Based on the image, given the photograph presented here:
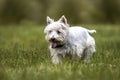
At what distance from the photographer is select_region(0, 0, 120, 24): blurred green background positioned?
129ft

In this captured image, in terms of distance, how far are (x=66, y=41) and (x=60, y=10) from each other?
28.0m

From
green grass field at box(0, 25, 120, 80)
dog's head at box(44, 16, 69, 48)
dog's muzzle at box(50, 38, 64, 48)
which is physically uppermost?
dog's head at box(44, 16, 69, 48)

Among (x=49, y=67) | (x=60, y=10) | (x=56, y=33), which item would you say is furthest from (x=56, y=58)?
(x=60, y=10)

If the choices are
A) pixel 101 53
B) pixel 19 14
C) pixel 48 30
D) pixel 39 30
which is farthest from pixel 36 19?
pixel 48 30

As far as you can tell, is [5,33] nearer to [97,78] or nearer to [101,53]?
[101,53]

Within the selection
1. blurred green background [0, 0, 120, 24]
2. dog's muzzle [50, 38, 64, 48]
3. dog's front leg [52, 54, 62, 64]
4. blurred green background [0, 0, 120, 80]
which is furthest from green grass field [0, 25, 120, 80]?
blurred green background [0, 0, 120, 24]

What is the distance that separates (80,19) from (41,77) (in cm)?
3010

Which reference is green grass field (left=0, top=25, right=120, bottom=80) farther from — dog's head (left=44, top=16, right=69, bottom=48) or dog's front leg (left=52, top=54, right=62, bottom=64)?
dog's head (left=44, top=16, right=69, bottom=48)

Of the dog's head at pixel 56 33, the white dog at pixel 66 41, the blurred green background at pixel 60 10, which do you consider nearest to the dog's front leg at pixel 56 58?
the white dog at pixel 66 41

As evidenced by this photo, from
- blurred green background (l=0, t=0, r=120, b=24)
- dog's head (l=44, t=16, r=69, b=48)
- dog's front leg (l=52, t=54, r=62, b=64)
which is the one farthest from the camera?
blurred green background (l=0, t=0, r=120, b=24)

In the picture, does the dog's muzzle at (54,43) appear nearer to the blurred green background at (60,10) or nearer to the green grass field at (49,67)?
the green grass field at (49,67)

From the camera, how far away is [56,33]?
1112 centimetres

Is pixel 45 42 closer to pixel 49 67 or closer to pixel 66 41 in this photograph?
pixel 66 41

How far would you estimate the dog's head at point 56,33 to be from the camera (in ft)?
36.3
